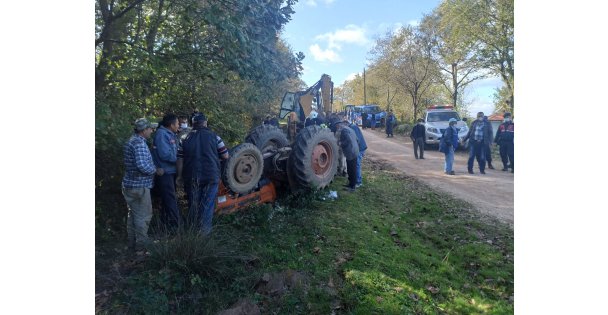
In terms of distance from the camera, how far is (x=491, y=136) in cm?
970

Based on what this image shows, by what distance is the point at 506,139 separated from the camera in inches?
373

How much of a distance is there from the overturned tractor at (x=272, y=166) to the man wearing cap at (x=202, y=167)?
0.34 m

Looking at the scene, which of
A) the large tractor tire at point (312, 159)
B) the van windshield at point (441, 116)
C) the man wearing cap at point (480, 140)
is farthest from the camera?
the van windshield at point (441, 116)

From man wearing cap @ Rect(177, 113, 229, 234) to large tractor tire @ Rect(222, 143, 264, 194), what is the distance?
0.95 ft

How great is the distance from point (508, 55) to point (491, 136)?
228 cm

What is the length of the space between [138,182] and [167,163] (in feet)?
1.75

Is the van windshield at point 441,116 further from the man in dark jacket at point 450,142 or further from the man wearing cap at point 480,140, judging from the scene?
the man in dark jacket at point 450,142

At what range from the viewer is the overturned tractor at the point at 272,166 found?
5076 millimetres

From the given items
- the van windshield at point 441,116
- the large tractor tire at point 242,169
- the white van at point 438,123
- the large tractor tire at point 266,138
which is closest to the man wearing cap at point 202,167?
the large tractor tire at point 242,169

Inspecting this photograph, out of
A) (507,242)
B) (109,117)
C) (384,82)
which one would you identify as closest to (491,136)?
(507,242)

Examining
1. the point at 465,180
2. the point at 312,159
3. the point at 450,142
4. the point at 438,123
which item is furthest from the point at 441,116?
the point at 312,159

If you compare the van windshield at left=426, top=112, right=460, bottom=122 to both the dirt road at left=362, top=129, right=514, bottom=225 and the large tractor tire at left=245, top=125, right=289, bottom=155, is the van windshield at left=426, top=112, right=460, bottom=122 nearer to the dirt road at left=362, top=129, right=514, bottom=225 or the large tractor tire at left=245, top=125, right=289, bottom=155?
the dirt road at left=362, top=129, right=514, bottom=225

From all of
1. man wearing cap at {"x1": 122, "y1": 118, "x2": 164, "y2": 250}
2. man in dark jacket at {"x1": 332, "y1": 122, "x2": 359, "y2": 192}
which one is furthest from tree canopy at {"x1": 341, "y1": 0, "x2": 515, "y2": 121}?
man wearing cap at {"x1": 122, "y1": 118, "x2": 164, "y2": 250}

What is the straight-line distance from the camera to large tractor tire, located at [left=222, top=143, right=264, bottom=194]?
16.2 ft
